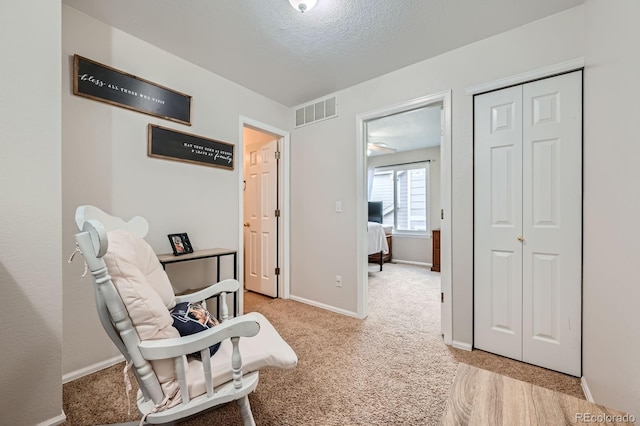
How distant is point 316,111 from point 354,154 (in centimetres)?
77

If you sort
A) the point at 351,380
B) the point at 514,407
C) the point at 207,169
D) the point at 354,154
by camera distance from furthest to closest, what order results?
1. the point at 354,154
2. the point at 207,169
3. the point at 351,380
4. the point at 514,407

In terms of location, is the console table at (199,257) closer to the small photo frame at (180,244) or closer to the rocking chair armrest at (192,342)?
the small photo frame at (180,244)

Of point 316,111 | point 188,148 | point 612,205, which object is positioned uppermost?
point 316,111

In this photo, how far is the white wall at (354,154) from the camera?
187 cm

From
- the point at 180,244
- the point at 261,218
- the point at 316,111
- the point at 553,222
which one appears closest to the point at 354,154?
the point at 316,111

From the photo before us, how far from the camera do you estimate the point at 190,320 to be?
1180 millimetres

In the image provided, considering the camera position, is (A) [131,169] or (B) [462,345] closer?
(A) [131,169]

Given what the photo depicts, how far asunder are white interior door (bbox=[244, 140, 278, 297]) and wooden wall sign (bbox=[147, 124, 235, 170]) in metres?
0.80

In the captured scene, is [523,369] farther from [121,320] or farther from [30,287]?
[30,287]

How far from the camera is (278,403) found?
1.50 meters

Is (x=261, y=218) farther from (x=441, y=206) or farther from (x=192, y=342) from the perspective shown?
(x=192, y=342)

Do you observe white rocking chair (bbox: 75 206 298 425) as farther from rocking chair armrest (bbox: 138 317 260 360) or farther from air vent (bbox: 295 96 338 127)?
air vent (bbox: 295 96 338 127)

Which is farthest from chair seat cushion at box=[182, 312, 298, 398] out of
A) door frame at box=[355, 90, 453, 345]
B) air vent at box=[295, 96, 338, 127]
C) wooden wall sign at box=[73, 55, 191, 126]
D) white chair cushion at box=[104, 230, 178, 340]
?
air vent at box=[295, 96, 338, 127]

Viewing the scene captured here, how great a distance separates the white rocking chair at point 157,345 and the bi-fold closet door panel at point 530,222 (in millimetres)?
1743
